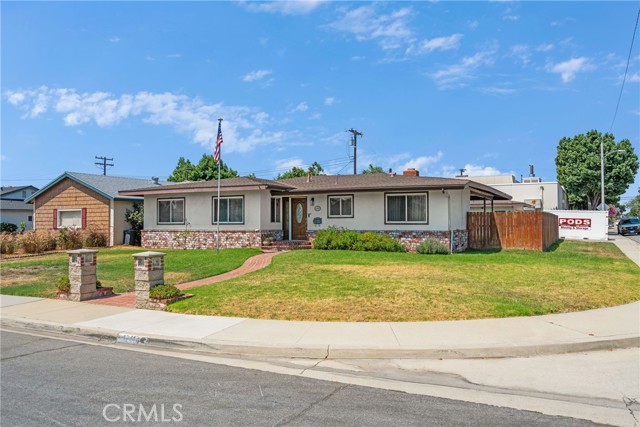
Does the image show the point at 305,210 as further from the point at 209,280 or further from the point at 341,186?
the point at 209,280

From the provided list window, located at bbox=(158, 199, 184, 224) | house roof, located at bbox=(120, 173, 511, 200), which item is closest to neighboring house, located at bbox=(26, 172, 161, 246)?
house roof, located at bbox=(120, 173, 511, 200)

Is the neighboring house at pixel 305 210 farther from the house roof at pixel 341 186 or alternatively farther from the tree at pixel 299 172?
the tree at pixel 299 172

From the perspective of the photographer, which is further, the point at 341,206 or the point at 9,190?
the point at 9,190

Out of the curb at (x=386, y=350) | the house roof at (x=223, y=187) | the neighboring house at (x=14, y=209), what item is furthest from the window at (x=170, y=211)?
the neighboring house at (x=14, y=209)

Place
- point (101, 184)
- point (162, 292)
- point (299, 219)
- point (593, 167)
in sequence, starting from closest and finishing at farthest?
point (162, 292) < point (299, 219) < point (101, 184) < point (593, 167)

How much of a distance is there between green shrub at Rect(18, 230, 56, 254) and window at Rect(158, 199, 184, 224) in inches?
230

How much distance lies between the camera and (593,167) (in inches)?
1978

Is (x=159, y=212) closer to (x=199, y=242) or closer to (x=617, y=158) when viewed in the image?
(x=199, y=242)

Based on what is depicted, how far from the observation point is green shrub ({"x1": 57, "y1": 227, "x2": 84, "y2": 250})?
83.2 ft

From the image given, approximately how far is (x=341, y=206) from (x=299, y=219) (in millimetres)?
2467

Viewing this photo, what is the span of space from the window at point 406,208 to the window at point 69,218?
19449 mm

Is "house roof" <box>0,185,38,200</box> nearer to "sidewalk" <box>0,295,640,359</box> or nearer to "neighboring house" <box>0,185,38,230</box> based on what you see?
"neighboring house" <box>0,185,38,230</box>

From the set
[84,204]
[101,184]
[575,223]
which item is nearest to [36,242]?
[84,204]

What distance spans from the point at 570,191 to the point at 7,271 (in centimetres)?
5435
